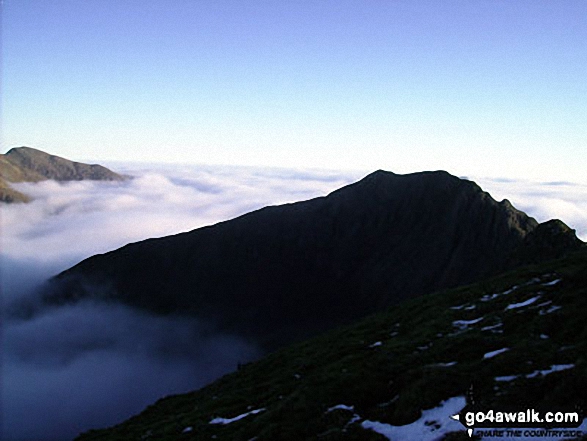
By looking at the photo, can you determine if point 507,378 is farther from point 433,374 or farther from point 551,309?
point 551,309

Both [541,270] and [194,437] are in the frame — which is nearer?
[194,437]

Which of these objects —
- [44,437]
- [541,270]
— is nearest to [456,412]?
[541,270]

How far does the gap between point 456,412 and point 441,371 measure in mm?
4075

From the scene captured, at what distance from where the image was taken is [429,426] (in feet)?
60.0

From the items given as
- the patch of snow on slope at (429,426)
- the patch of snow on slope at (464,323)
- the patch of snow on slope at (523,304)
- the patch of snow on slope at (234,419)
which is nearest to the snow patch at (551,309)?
the patch of snow on slope at (523,304)

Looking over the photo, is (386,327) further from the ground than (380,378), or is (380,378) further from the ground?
(380,378)

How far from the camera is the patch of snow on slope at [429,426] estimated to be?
17594 millimetres

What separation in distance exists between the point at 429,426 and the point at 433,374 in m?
4.44

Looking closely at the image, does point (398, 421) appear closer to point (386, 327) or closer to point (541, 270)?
point (386, 327)

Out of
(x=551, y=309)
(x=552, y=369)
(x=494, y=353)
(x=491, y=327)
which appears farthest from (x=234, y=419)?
(x=551, y=309)

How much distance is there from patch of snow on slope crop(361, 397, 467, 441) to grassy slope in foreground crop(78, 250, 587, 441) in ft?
1.01

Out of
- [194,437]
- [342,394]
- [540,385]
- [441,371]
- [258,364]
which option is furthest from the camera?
[258,364]

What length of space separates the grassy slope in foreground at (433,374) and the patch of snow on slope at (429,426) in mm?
309

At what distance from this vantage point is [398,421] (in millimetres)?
19688
